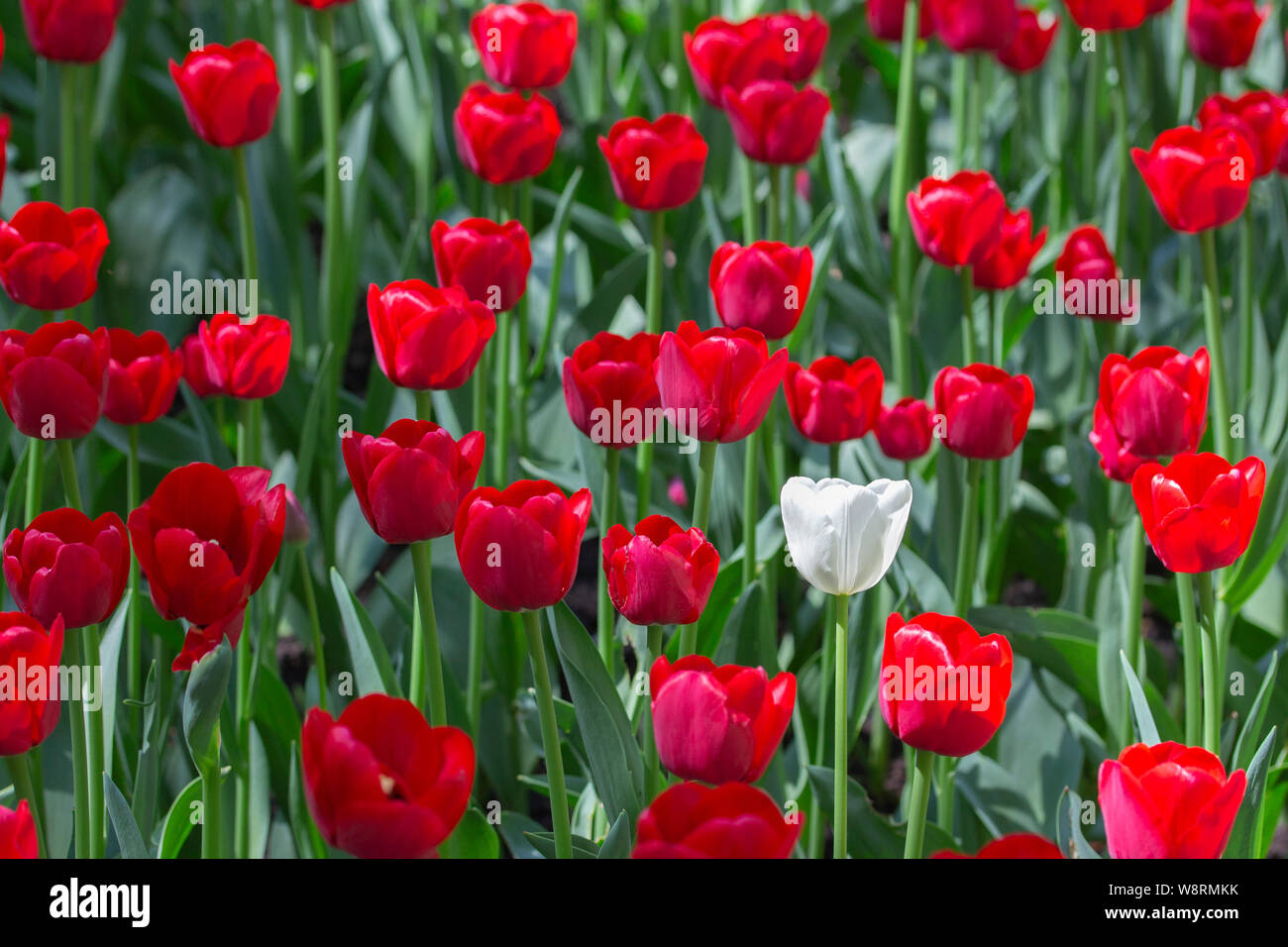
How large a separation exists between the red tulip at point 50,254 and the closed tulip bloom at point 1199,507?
2.39 feet

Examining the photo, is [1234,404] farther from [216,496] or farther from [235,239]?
[235,239]

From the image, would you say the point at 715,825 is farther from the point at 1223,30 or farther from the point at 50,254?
the point at 1223,30

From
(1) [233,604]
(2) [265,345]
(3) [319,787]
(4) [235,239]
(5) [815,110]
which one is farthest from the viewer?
(4) [235,239]

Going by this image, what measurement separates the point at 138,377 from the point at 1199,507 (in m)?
0.71

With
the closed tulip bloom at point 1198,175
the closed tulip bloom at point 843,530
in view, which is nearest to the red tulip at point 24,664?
the closed tulip bloom at point 843,530

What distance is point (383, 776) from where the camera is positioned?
60cm

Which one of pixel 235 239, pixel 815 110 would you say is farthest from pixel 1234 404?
pixel 235 239

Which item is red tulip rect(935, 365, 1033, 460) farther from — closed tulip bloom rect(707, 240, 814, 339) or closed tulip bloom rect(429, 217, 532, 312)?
closed tulip bloom rect(429, 217, 532, 312)

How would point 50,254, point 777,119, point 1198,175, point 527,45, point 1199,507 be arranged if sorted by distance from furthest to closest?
1. point 527,45
2. point 777,119
3. point 1198,175
4. point 50,254
5. point 1199,507

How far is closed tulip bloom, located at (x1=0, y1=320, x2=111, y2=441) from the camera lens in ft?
2.67

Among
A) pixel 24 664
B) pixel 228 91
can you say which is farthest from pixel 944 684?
pixel 228 91
